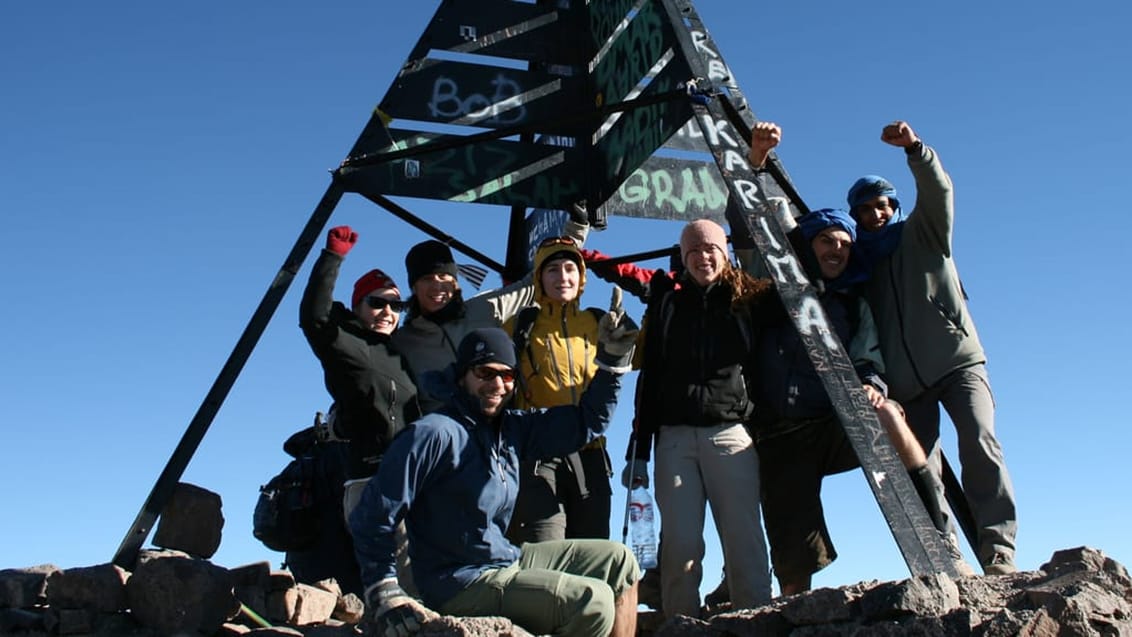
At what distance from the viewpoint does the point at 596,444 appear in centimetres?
636

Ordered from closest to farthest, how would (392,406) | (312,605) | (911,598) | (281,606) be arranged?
(911,598), (392,406), (281,606), (312,605)

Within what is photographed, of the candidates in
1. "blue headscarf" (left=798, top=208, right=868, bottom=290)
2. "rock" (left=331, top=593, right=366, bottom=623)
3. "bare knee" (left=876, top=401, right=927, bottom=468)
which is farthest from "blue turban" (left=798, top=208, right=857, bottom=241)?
"rock" (left=331, top=593, right=366, bottom=623)

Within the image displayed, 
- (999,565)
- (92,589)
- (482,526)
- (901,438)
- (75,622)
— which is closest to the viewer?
(482,526)

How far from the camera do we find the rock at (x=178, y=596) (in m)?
6.43

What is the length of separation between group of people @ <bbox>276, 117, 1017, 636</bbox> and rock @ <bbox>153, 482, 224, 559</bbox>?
2.80ft

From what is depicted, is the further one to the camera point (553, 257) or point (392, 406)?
point (553, 257)

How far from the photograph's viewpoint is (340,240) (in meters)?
6.28

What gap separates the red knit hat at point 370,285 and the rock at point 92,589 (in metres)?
1.94

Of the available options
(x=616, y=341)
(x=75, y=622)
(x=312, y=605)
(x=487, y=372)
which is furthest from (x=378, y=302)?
(x=75, y=622)

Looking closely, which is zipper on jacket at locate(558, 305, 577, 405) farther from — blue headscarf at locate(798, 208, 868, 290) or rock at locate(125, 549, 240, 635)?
rock at locate(125, 549, 240, 635)

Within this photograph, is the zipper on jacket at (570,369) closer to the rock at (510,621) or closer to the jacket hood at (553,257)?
the jacket hood at (553,257)

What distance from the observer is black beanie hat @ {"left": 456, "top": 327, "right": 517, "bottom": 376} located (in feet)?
17.4

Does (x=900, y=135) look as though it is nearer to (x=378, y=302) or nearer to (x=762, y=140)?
(x=762, y=140)

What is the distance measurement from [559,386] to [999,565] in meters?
2.32
